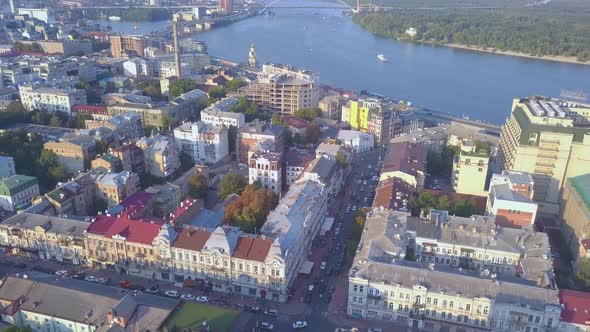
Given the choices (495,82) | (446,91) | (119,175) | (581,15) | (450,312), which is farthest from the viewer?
(581,15)

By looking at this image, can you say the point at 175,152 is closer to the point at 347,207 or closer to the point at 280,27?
the point at 347,207

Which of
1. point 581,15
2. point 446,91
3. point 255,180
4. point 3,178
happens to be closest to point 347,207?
point 255,180

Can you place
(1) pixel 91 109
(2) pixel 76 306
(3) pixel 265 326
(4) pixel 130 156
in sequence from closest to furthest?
1. (2) pixel 76 306
2. (3) pixel 265 326
3. (4) pixel 130 156
4. (1) pixel 91 109

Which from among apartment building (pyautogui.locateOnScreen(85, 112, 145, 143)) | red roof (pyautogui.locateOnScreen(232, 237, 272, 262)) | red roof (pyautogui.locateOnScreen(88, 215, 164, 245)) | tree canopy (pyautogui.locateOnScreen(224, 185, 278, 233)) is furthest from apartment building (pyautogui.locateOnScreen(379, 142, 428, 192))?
apartment building (pyautogui.locateOnScreen(85, 112, 145, 143))

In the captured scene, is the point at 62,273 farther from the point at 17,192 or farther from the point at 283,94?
the point at 283,94

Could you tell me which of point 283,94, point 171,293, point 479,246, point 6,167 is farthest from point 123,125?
point 479,246

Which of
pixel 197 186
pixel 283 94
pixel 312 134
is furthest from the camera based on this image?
pixel 283 94
